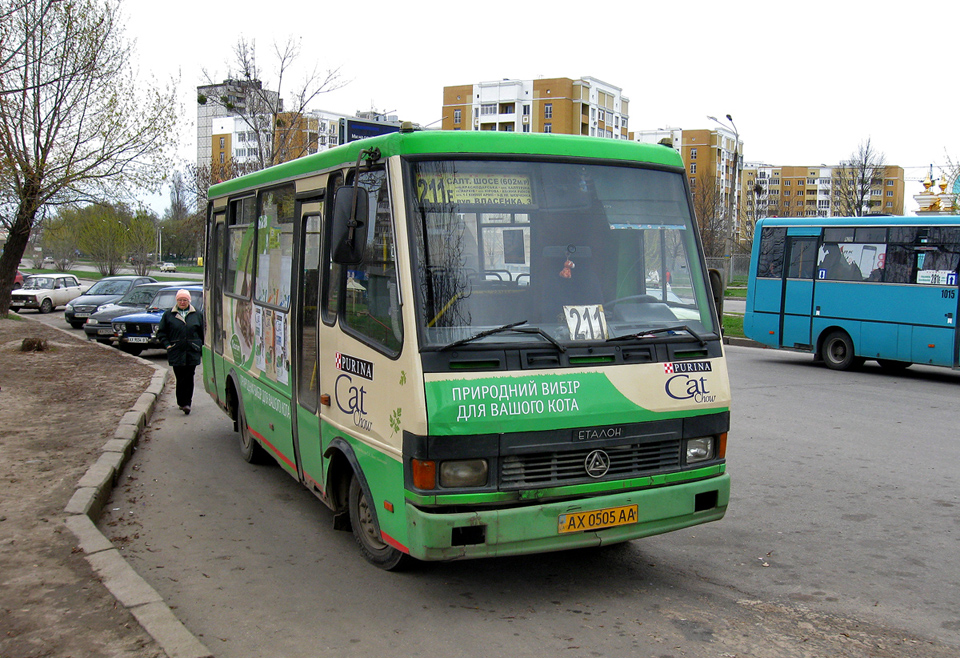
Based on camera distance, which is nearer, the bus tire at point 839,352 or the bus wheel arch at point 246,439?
the bus wheel arch at point 246,439

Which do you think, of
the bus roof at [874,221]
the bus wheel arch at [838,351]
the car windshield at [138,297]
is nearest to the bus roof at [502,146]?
the bus roof at [874,221]

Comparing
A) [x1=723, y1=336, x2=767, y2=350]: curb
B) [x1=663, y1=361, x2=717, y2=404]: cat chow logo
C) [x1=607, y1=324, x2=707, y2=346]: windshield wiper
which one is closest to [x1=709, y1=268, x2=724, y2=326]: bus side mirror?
[x1=607, y1=324, x2=707, y2=346]: windshield wiper

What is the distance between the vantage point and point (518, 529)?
457 centimetres

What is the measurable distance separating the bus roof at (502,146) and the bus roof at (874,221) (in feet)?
40.2

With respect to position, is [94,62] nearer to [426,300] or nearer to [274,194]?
[274,194]

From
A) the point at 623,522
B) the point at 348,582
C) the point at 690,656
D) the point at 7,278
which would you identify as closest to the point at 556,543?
the point at 623,522

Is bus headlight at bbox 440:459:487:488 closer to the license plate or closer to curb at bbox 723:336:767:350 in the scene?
the license plate

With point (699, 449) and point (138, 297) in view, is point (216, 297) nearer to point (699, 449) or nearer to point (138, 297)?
point (699, 449)

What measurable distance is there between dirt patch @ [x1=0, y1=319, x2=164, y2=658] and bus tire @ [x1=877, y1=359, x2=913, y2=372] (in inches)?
568

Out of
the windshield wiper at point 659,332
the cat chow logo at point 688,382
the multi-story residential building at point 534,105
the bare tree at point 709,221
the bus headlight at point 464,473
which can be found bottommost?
the bus headlight at point 464,473

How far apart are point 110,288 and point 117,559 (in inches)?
960

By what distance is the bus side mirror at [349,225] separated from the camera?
4.77 metres

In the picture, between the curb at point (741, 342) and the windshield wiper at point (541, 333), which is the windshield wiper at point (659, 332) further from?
the curb at point (741, 342)

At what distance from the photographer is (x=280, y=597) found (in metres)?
5.07
